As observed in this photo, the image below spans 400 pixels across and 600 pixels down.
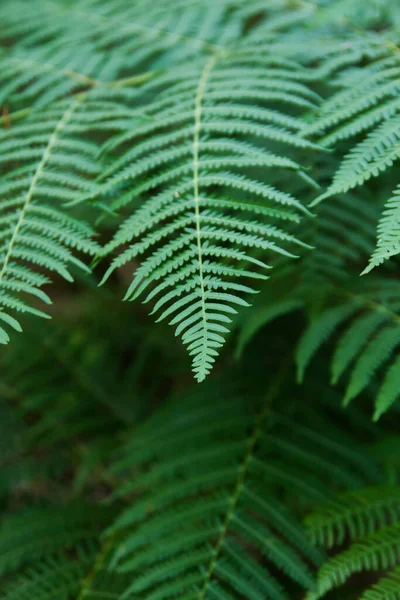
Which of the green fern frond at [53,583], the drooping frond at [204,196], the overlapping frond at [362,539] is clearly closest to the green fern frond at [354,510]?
the overlapping frond at [362,539]

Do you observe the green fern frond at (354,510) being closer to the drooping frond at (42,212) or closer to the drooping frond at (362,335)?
the drooping frond at (362,335)

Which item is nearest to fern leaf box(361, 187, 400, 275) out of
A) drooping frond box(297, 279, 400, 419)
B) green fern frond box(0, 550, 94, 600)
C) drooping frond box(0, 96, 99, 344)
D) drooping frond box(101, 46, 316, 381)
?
drooping frond box(101, 46, 316, 381)

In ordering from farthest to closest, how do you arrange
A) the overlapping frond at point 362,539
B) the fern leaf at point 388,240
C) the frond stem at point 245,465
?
the frond stem at point 245,465 < the overlapping frond at point 362,539 < the fern leaf at point 388,240

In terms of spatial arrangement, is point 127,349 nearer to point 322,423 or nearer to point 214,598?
point 322,423

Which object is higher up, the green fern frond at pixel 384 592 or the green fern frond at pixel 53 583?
the green fern frond at pixel 384 592

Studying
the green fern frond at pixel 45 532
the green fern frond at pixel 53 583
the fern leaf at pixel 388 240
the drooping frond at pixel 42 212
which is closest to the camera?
the fern leaf at pixel 388 240

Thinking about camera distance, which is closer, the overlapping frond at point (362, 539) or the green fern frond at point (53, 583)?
the overlapping frond at point (362, 539)

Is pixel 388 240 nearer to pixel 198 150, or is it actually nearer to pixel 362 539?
pixel 198 150
